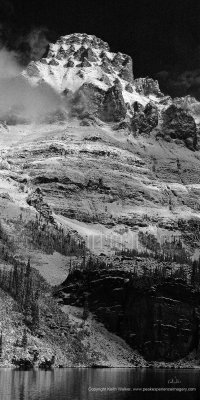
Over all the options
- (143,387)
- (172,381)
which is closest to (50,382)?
(143,387)

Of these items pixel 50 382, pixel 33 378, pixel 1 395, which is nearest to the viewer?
pixel 1 395

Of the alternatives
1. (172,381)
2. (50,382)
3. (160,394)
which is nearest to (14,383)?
(50,382)

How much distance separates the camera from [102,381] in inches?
7274

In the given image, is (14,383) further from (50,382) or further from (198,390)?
(198,390)

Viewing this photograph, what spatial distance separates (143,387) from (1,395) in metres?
43.2

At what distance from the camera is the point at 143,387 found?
168 meters

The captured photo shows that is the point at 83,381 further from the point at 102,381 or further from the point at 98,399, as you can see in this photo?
the point at 98,399

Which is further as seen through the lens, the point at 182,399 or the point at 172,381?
the point at 172,381

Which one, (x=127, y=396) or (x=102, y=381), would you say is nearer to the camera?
(x=127, y=396)

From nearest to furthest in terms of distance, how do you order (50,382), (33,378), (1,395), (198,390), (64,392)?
(1,395) → (64,392) → (198,390) → (50,382) → (33,378)

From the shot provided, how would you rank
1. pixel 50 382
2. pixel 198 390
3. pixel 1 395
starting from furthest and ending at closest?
1. pixel 50 382
2. pixel 198 390
3. pixel 1 395

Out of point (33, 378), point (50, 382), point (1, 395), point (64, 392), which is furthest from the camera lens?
point (33, 378)

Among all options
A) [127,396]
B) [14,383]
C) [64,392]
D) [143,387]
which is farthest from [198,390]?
[14,383]

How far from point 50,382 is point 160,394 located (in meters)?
33.8
